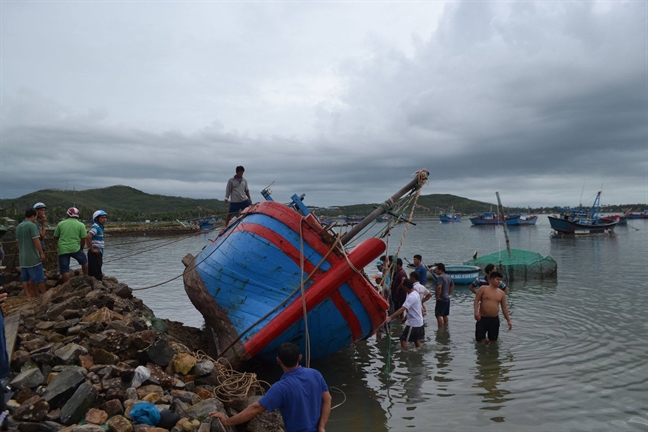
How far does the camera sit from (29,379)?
4.82 metres

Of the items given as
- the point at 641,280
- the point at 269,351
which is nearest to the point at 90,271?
the point at 269,351

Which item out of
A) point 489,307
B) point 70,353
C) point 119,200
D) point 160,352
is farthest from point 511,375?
point 119,200

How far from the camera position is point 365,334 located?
303 inches

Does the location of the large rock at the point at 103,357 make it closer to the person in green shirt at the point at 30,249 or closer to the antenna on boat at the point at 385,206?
the antenna on boat at the point at 385,206

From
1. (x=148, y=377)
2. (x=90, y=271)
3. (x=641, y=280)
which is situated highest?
(x=90, y=271)

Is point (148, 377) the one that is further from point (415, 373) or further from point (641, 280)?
point (641, 280)

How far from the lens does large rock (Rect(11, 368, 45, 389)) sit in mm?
4742

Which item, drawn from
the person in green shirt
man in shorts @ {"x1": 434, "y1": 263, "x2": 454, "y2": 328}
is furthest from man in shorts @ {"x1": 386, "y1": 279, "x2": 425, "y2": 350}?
the person in green shirt

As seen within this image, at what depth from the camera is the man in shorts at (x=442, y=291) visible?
1117 centimetres

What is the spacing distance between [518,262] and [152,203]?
178 meters

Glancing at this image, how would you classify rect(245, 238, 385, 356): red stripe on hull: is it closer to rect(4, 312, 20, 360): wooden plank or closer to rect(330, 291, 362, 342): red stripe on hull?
rect(330, 291, 362, 342): red stripe on hull

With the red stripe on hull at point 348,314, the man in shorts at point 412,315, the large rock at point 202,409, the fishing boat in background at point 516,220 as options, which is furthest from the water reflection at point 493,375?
the fishing boat in background at point 516,220

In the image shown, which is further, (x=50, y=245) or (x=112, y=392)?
(x=50, y=245)

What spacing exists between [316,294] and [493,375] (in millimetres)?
4033
